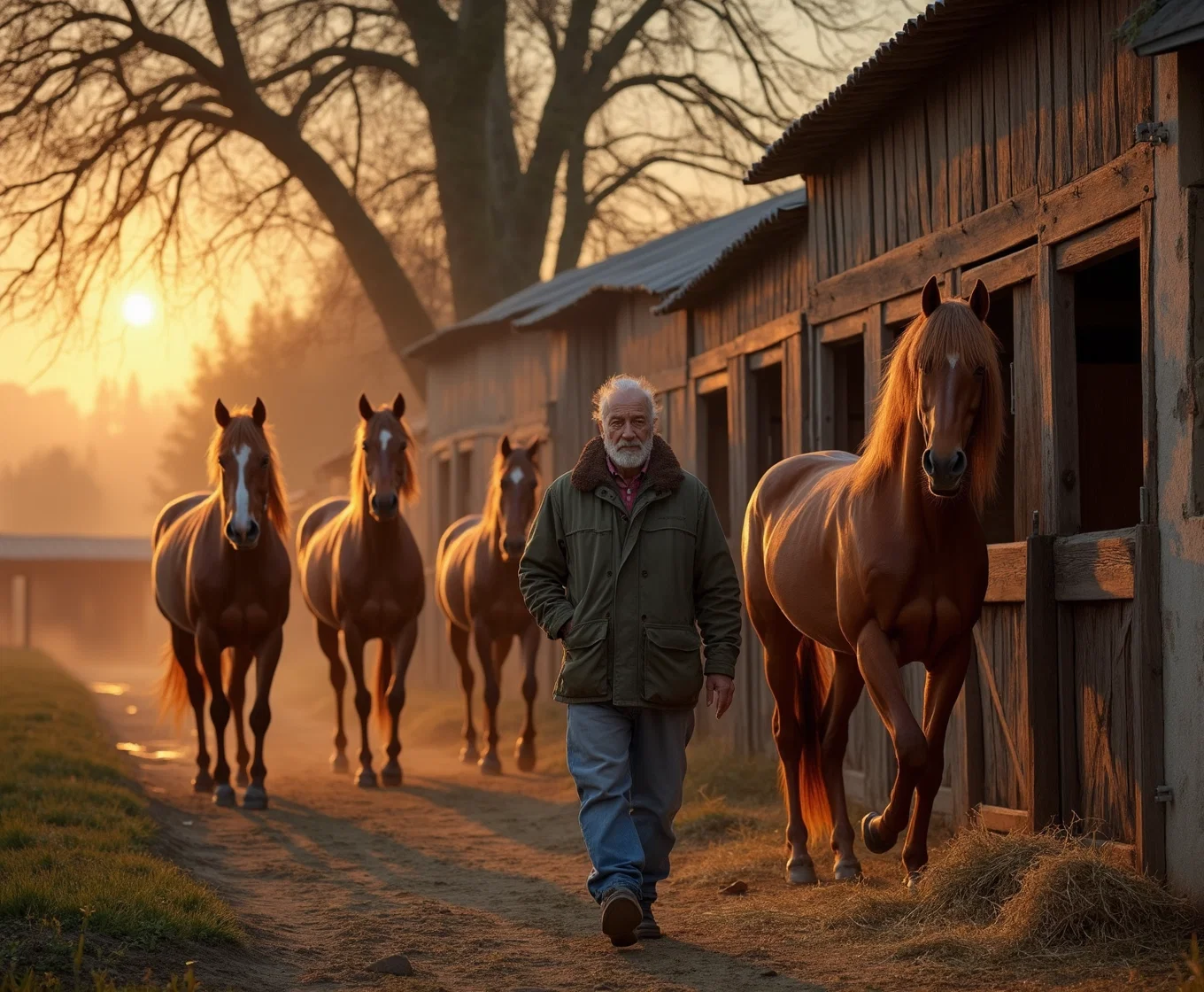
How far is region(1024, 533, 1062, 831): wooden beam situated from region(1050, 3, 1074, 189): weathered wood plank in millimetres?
1517

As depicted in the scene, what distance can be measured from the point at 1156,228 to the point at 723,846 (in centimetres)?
386

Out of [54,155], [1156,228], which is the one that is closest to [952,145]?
[1156,228]

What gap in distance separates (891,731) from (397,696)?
6479mm

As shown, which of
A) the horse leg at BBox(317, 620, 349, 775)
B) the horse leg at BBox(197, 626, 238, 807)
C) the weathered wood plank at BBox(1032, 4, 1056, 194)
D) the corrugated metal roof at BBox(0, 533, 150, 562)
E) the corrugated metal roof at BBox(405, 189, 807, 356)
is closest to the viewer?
the weathered wood plank at BBox(1032, 4, 1056, 194)

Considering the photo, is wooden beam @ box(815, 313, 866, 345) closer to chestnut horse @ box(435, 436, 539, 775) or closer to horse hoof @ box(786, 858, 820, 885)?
chestnut horse @ box(435, 436, 539, 775)

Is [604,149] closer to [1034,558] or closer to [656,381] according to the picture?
[656,381]

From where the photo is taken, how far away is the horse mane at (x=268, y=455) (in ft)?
33.6

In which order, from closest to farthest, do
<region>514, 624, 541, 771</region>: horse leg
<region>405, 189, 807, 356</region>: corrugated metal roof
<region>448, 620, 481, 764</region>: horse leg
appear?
<region>514, 624, 541, 771</region>: horse leg, <region>448, 620, 481, 764</region>: horse leg, <region>405, 189, 807, 356</region>: corrugated metal roof

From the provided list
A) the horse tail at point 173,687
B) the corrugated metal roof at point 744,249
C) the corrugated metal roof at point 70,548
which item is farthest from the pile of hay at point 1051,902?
the corrugated metal roof at point 70,548

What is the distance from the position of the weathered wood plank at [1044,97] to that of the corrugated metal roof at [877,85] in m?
0.17

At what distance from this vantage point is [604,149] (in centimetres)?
2952

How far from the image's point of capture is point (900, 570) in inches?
251

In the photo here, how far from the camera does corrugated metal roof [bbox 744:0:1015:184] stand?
7191 mm

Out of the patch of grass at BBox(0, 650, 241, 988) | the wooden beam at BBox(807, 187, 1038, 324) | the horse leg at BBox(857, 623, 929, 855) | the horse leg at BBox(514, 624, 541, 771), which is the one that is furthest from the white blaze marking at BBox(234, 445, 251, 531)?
the horse leg at BBox(857, 623, 929, 855)
